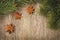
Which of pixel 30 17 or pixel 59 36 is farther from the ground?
pixel 30 17

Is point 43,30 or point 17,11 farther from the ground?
point 17,11

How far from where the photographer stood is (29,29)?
1768mm

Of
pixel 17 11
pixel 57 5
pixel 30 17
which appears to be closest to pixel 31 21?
pixel 30 17

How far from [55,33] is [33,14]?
0.27 meters

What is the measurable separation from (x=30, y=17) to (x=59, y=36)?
1.05 feet

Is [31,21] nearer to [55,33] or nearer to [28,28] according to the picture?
[28,28]

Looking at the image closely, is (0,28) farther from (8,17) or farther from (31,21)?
(31,21)

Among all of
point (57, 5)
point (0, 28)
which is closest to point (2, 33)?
point (0, 28)

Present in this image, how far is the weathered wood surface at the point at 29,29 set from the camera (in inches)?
68.6

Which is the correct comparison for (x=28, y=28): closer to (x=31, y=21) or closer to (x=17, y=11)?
(x=31, y=21)

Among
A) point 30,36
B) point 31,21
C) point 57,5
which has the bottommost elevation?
point 30,36

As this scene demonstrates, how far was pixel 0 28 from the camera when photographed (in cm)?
179

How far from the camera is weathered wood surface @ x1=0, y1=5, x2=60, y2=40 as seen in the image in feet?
5.72

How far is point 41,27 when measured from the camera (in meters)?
1.77
